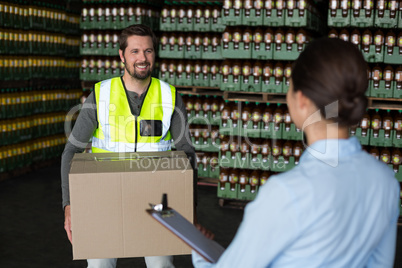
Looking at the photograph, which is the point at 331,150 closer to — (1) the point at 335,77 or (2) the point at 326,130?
(2) the point at 326,130

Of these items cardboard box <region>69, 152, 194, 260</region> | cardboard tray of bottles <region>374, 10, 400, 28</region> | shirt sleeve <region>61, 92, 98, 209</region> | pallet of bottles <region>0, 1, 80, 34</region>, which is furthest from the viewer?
pallet of bottles <region>0, 1, 80, 34</region>

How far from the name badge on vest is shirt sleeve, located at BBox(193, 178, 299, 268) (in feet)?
5.38

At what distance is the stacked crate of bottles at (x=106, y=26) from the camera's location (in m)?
7.43

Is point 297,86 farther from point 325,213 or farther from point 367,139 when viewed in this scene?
point 367,139

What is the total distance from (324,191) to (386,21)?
4.92m

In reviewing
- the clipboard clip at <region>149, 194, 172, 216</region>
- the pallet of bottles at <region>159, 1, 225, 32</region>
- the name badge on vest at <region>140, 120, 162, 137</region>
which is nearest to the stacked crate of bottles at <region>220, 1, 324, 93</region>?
the pallet of bottles at <region>159, 1, 225, 32</region>

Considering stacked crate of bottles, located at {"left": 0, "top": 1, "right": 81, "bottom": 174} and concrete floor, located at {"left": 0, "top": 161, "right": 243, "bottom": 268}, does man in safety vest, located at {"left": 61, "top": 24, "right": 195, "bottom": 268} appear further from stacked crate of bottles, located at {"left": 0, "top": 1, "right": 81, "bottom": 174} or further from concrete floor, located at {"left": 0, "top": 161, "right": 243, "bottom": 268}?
stacked crate of bottles, located at {"left": 0, "top": 1, "right": 81, "bottom": 174}

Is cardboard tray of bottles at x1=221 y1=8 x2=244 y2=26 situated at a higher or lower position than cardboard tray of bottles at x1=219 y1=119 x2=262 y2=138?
higher

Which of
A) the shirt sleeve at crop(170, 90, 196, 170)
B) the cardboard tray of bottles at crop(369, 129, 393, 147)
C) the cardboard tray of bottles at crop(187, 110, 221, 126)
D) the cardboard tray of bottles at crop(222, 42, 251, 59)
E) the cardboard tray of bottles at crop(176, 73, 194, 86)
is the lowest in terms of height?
the cardboard tray of bottles at crop(369, 129, 393, 147)

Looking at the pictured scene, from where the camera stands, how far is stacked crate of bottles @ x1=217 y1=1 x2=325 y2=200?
574cm

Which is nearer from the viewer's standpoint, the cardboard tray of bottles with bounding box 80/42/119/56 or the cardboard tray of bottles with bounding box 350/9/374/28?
the cardboard tray of bottles with bounding box 350/9/374/28

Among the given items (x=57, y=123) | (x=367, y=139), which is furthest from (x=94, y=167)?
(x=57, y=123)

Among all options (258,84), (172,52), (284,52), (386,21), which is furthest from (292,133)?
(172,52)

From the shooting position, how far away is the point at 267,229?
115 cm
